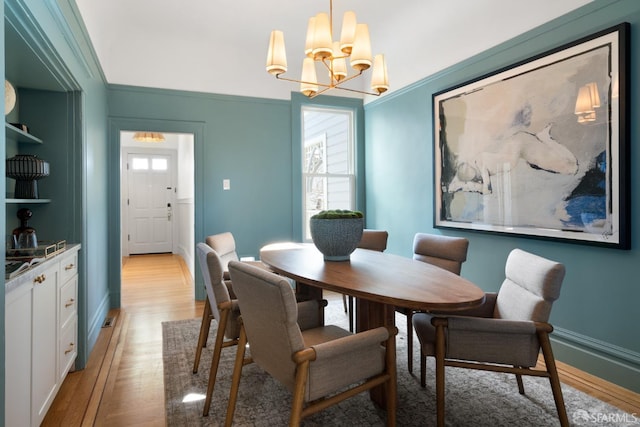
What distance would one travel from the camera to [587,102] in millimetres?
2293

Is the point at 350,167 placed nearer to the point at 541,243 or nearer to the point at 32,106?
the point at 541,243

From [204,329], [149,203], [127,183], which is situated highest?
[127,183]

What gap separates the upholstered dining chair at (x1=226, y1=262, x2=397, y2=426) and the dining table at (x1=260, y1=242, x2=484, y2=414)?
0.58ft

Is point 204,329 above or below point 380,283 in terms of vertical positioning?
below

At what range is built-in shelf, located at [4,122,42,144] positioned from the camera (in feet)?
6.50

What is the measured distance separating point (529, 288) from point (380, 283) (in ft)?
2.27

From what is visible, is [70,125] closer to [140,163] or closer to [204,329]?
[204,329]

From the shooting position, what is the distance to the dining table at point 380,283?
1470mm

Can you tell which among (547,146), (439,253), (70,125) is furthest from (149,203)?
(547,146)

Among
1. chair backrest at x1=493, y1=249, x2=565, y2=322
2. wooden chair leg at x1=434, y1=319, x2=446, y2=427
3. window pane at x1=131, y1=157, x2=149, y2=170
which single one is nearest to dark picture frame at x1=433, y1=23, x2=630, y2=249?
chair backrest at x1=493, y1=249, x2=565, y2=322

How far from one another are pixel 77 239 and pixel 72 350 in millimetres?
728

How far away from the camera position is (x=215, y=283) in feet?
6.27

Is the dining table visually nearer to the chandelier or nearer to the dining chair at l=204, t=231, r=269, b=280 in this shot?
the dining chair at l=204, t=231, r=269, b=280

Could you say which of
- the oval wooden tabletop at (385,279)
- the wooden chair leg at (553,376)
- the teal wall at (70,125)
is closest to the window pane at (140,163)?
the teal wall at (70,125)
